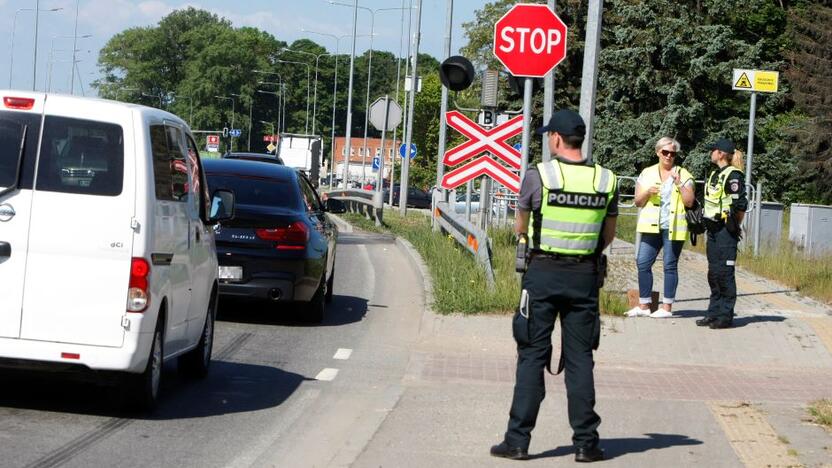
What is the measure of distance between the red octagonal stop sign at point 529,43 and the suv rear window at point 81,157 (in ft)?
24.2

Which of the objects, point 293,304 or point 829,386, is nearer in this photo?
point 829,386

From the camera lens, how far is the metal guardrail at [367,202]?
33.0 metres

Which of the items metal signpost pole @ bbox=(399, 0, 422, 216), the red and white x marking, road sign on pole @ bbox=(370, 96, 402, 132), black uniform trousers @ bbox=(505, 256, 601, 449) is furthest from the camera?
metal signpost pole @ bbox=(399, 0, 422, 216)

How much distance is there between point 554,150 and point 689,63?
138 feet

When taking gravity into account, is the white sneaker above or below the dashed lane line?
above

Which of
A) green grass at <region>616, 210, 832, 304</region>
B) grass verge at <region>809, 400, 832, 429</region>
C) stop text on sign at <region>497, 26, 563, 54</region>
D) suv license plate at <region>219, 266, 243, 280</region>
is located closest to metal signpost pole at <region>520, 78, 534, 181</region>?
stop text on sign at <region>497, 26, 563, 54</region>

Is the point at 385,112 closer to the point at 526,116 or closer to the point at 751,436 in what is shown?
the point at 526,116

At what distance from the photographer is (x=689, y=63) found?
158ft

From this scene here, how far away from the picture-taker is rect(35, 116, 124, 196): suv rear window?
25.2 feet

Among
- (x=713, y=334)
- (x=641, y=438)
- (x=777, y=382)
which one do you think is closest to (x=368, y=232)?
(x=713, y=334)

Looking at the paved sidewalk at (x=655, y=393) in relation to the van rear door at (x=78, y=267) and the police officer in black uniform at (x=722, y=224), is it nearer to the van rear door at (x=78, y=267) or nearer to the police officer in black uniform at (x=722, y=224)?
the police officer in black uniform at (x=722, y=224)

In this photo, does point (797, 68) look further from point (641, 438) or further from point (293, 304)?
point (641, 438)

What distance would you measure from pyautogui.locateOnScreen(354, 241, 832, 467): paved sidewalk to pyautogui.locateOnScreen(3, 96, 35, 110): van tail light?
274 cm

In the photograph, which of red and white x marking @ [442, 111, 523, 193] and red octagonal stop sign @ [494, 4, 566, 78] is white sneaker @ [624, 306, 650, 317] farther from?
red and white x marking @ [442, 111, 523, 193]
